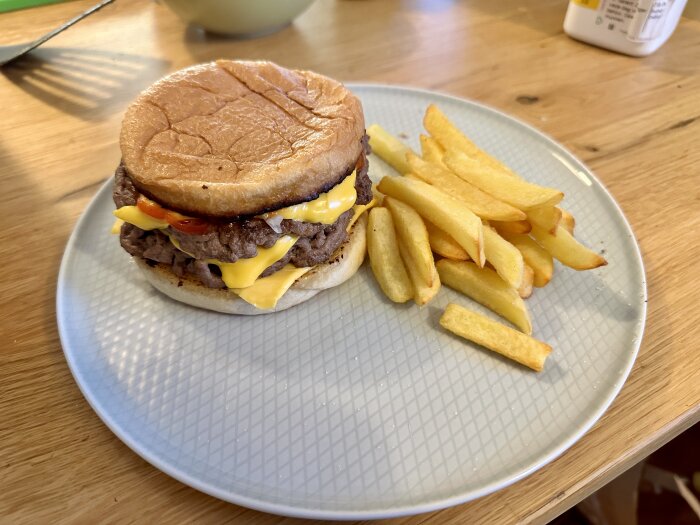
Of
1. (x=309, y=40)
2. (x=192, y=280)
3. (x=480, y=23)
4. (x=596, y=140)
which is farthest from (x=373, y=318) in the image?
(x=480, y=23)

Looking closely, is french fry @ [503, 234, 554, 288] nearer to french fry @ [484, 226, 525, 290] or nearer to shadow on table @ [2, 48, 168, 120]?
french fry @ [484, 226, 525, 290]

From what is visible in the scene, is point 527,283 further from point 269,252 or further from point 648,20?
point 648,20

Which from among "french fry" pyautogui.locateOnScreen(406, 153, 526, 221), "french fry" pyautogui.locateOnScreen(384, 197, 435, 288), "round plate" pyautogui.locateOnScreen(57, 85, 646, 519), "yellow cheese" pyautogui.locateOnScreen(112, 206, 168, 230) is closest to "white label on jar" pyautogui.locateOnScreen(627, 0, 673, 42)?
"round plate" pyautogui.locateOnScreen(57, 85, 646, 519)

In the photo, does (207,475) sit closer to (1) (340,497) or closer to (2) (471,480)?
(1) (340,497)

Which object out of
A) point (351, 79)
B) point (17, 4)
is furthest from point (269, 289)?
point (17, 4)

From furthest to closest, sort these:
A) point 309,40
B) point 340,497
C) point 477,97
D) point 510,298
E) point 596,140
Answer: point 309,40 < point 477,97 < point 596,140 < point 510,298 < point 340,497
